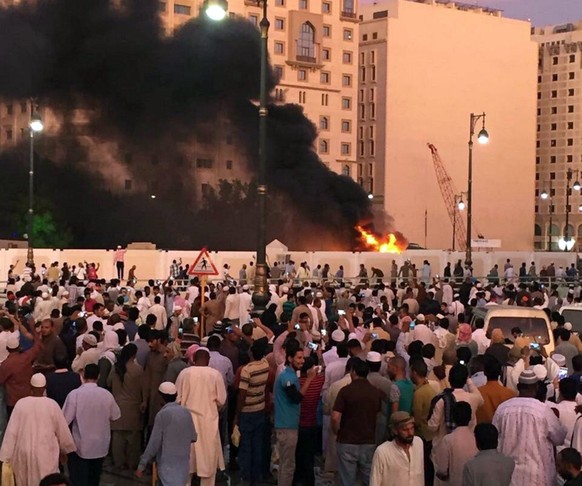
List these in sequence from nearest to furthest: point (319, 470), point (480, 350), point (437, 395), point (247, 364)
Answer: point (437, 395), point (247, 364), point (319, 470), point (480, 350)

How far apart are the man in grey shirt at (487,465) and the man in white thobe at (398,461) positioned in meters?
0.38

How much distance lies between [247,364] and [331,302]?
1114 centimetres

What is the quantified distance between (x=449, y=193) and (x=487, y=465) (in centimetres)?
9504

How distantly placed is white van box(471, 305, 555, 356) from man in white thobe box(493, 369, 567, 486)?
20.7 ft

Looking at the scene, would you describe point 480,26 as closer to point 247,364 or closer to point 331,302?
point 331,302

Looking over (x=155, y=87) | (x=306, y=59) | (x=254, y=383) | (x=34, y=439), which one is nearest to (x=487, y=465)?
(x=34, y=439)

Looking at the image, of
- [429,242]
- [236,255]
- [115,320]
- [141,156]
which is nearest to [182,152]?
[141,156]

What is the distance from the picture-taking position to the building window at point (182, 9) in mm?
81812

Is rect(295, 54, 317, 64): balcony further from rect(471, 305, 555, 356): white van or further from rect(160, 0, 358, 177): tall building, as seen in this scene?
rect(471, 305, 555, 356): white van

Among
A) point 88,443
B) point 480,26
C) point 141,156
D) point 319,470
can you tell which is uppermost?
point 480,26

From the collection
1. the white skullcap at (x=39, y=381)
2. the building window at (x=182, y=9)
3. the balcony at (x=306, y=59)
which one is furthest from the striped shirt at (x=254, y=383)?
the balcony at (x=306, y=59)

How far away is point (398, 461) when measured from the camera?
703 cm

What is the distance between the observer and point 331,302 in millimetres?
21625

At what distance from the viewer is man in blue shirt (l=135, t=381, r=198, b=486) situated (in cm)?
854
